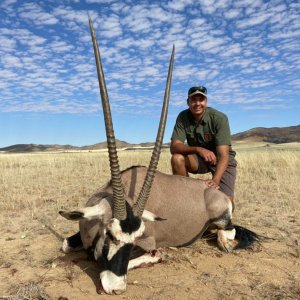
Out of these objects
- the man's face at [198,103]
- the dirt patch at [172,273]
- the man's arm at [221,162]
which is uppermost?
the man's face at [198,103]

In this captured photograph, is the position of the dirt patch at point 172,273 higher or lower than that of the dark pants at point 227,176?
lower

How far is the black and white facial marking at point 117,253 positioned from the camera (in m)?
3.72

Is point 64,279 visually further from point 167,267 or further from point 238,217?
point 238,217

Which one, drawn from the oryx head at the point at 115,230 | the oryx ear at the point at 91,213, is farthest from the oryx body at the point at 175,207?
the oryx head at the point at 115,230

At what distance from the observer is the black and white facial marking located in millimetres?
3721

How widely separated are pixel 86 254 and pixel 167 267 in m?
0.99

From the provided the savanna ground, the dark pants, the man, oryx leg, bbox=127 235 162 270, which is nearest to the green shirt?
the man

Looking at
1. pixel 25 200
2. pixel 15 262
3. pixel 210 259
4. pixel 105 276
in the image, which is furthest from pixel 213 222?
pixel 25 200

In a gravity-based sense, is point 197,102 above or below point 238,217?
above

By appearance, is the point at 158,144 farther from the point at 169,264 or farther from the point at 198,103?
the point at 198,103

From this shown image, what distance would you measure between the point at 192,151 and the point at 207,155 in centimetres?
30

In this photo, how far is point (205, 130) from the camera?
6.74 m

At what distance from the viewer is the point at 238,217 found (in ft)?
23.1

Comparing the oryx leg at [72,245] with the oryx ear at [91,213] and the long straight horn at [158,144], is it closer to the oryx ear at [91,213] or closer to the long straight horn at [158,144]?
the oryx ear at [91,213]
